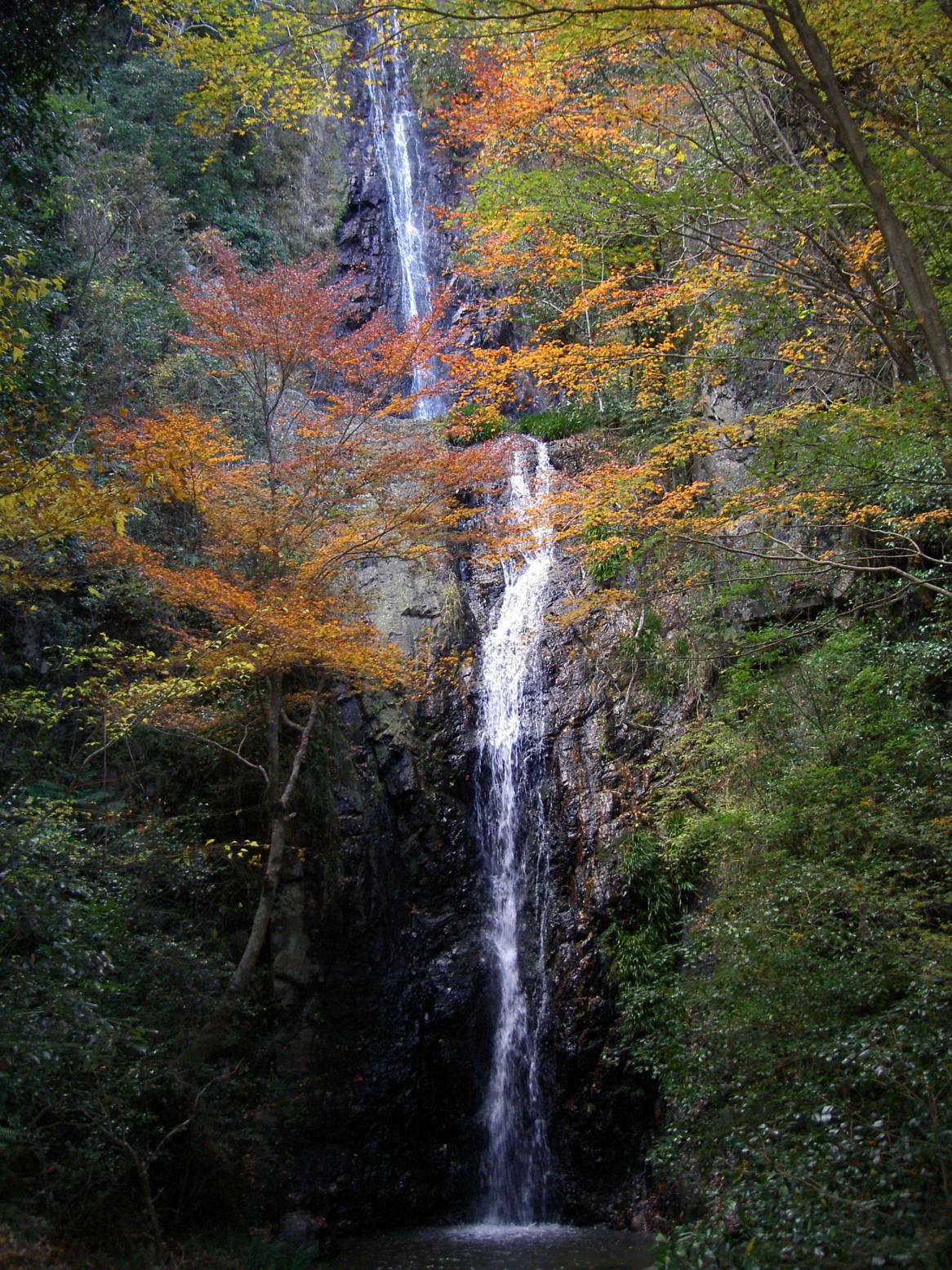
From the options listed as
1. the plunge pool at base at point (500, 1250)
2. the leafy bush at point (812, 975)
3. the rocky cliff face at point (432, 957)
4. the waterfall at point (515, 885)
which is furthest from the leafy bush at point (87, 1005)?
the leafy bush at point (812, 975)

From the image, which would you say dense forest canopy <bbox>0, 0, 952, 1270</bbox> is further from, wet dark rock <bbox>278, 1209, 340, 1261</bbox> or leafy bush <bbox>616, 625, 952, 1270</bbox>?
wet dark rock <bbox>278, 1209, 340, 1261</bbox>

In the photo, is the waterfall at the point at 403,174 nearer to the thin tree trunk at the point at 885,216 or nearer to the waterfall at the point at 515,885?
the waterfall at the point at 515,885

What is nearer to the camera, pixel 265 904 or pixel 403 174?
pixel 265 904

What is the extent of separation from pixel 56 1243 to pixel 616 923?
5591mm

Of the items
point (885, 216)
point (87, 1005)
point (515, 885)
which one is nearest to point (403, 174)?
point (515, 885)

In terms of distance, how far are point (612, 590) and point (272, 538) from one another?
4101mm

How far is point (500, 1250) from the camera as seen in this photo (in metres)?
7.58

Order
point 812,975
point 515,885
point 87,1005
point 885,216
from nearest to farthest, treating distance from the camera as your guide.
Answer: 1. point 885,216
2. point 87,1005
3. point 812,975
4. point 515,885

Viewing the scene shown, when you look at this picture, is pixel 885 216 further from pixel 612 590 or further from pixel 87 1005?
pixel 87 1005

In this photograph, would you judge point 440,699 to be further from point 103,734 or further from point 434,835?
point 103,734

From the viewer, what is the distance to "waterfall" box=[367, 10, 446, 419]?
2088 centimetres

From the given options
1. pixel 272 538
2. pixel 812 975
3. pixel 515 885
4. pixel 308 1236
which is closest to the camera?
pixel 812 975

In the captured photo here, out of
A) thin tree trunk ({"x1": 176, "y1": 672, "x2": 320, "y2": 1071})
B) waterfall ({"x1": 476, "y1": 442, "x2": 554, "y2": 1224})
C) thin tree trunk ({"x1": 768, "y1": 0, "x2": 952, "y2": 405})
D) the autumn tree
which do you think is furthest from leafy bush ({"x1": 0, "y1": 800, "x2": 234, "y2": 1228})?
thin tree trunk ({"x1": 768, "y1": 0, "x2": 952, "y2": 405})

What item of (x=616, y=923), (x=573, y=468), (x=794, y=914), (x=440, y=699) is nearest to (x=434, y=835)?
(x=440, y=699)
